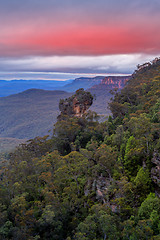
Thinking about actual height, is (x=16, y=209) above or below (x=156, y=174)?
below

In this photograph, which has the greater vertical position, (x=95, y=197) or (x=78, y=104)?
(x=78, y=104)

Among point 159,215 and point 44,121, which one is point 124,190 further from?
point 44,121

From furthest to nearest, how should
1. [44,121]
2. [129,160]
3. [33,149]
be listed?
[44,121] < [33,149] < [129,160]

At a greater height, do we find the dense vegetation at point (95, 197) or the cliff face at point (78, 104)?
the cliff face at point (78, 104)

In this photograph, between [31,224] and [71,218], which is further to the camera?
[71,218]

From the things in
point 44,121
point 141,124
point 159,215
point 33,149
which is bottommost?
point 44,121

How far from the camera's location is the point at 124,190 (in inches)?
612

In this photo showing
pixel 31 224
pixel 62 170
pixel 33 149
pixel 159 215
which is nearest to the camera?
pixel 159 215

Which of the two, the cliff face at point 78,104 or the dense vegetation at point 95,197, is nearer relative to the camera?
the dense vegetation at point 95,197

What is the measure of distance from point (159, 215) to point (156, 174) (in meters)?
4.22

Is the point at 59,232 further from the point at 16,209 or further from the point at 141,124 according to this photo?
the point at 141,124

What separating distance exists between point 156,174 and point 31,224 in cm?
1312

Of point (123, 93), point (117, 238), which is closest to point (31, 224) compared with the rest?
point (117, 238)

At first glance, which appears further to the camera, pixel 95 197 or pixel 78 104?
pixel 78 104
